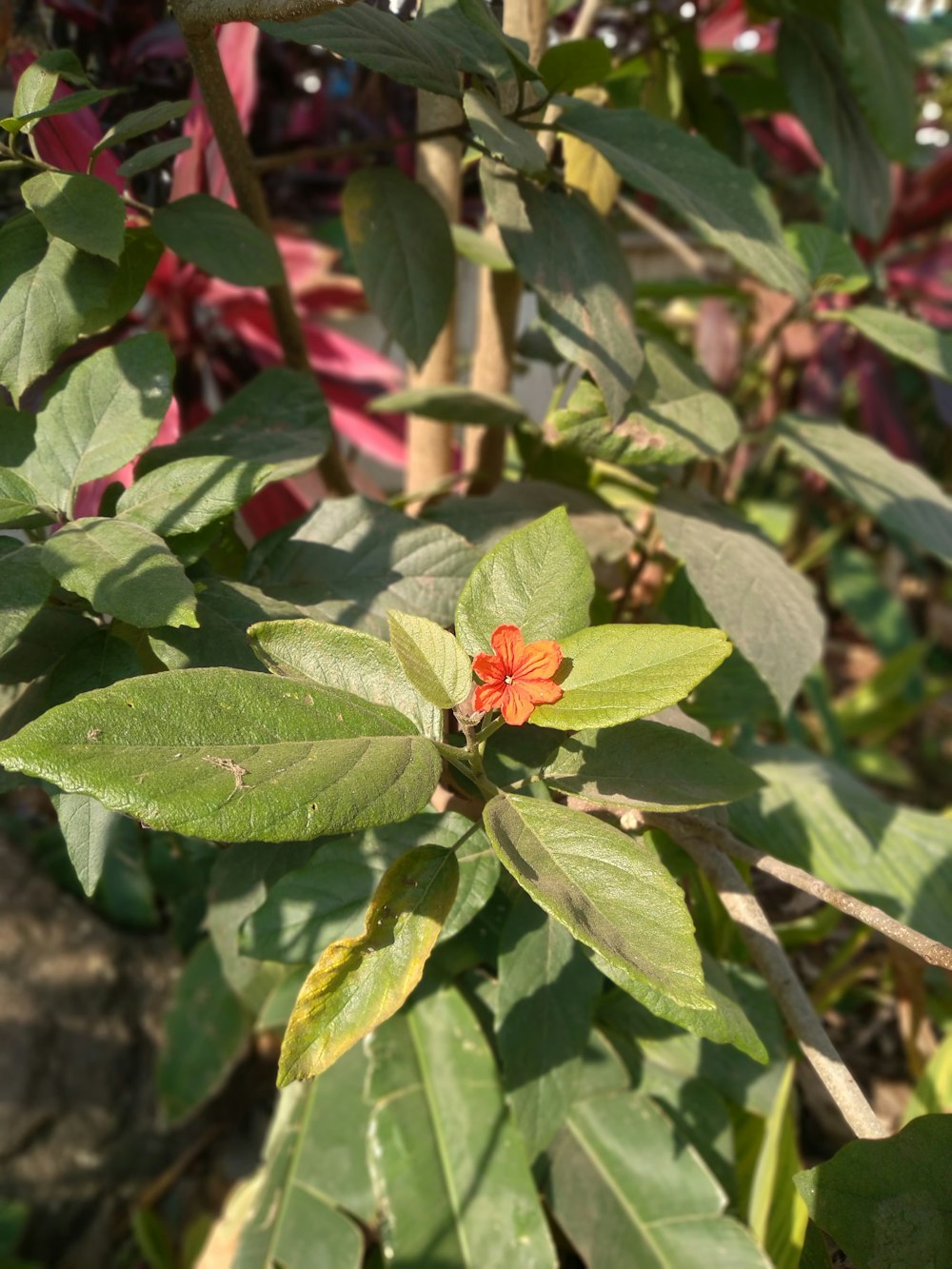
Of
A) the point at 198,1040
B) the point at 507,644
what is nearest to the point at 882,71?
the point at 507,644

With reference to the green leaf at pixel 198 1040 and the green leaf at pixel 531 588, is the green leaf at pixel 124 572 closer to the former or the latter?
the green leaf at pixel 531 588

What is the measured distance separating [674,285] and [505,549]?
2.24 feet

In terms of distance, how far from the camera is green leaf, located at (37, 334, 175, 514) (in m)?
0.52

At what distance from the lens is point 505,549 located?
18.6 inches

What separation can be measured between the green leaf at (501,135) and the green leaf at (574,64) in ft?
0.36

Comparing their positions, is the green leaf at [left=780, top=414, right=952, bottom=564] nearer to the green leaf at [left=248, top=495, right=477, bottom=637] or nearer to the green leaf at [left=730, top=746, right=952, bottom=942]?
the green leaf at [left=730, top=746, right=952, bottom=942]

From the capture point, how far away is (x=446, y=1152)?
0.80 m

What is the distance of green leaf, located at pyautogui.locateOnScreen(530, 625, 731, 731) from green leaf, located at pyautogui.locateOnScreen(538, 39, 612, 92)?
38cm

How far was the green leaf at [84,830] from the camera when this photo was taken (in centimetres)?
45

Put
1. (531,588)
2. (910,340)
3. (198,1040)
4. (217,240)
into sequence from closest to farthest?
(531,588)
(217,240)
(910,340)
(198,1040)

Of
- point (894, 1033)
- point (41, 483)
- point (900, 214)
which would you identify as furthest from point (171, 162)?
point (900, 214)

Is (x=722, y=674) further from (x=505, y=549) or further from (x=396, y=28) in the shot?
(x=396, y=28)

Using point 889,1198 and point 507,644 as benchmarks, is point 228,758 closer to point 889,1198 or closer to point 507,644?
point 507,644

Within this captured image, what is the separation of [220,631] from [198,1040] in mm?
853
